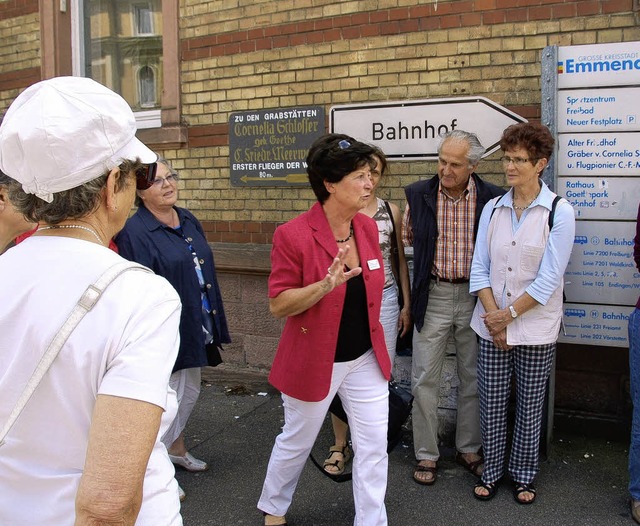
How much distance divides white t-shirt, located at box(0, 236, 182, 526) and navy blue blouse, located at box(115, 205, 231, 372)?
2315 millimetres

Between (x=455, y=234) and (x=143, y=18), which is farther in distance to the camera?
(x=143, y=18)

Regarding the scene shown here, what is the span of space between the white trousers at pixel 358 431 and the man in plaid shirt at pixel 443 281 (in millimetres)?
930

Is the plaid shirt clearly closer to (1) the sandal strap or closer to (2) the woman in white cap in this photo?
(1) the sandal strap

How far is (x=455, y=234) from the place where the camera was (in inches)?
156

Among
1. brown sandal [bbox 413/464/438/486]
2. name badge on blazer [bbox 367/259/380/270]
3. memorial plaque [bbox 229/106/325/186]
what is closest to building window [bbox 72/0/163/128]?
memorial plaque [bbox 229/106/325/186]

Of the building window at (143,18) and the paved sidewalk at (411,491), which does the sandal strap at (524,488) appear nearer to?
the paved sidewalk at (411,491)

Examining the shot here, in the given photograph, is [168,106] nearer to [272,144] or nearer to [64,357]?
[272,144]

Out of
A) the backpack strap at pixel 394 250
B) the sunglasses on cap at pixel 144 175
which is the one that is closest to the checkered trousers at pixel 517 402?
the backpack strap at pixel 394 250

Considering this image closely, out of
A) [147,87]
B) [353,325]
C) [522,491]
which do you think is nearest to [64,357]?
[353,325]

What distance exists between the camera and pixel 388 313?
13.3ft

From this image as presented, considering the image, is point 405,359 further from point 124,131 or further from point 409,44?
point 124,131

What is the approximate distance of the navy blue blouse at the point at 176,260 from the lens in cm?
367

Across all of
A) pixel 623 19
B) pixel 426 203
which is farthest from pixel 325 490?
pixel 623 19

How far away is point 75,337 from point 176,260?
2522mm
